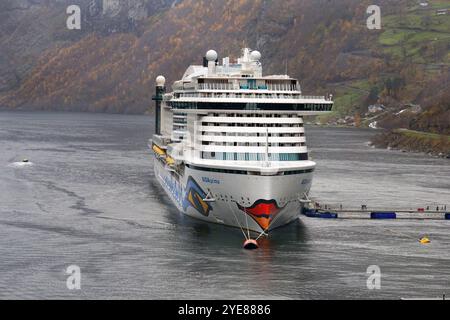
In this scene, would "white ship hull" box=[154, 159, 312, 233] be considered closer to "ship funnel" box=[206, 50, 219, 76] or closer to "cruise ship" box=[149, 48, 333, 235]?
"cruise ship" box=[149, 48, 333, 235]

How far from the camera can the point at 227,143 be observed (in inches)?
3290

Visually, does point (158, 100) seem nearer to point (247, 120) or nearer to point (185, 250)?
point (247, 120)

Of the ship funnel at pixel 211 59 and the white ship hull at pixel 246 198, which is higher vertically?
the ship funnel at pixel 211 59

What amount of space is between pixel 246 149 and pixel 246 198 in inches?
196

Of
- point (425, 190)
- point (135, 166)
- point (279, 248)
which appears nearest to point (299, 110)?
point (279, 248)

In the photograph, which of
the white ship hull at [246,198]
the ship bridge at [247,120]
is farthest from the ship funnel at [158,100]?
the white ship hull at [246,198]

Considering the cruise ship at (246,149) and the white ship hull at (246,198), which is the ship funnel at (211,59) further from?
the white ship hull at (246,198)

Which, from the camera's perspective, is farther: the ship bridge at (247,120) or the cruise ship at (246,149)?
the ship bridge at (247,120)

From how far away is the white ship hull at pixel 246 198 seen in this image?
7950 cm

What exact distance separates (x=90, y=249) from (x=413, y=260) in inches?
1108

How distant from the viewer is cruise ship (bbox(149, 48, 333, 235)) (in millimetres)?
80188

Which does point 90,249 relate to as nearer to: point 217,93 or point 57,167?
point 217,93

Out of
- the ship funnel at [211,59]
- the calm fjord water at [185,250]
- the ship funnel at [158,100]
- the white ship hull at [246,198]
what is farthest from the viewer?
the ship funnel at [158,100]

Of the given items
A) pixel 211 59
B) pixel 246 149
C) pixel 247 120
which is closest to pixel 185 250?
pixel 246 149
